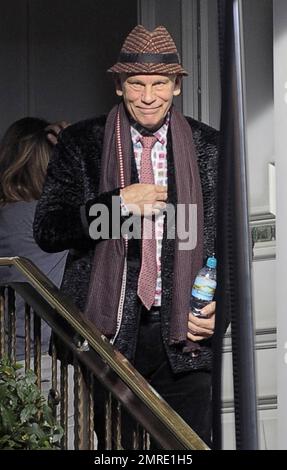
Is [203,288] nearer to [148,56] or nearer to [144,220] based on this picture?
[144,220]

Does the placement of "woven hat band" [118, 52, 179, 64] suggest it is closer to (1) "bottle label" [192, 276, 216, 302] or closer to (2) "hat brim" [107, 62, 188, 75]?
(2) "hat brim" [107, 62, 188, 75]

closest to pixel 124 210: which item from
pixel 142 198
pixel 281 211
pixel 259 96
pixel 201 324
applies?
pixel 142 198

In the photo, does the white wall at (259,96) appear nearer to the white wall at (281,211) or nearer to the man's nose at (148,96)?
the white wall at (281,211)

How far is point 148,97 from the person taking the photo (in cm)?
387

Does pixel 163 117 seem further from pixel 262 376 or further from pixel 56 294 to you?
pixel 262 376

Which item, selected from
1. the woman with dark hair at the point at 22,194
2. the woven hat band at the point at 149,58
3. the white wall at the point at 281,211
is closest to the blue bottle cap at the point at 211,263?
the woven hat band at the point at 149,58

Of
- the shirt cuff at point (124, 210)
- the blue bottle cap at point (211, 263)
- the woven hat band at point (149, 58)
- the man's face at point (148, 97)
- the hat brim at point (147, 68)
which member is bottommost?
the blue bottle cap at point (211, 263)

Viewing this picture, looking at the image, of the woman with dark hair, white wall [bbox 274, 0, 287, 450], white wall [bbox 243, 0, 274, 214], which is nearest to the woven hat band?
white wall [bbox 274, 0, 287, 450]

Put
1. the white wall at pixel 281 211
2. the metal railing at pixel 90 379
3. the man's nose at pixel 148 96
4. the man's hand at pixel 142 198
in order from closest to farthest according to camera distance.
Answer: the metal railing at pixel 90 379 → the man's hand at pixel 142 198 → the man's nose at pixel 148 96 → the white wall at pixel 281 211

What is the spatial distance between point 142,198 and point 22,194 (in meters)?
1.22

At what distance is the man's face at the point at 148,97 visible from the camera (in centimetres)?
389

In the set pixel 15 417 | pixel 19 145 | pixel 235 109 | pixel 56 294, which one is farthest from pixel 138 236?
pixel 235 109

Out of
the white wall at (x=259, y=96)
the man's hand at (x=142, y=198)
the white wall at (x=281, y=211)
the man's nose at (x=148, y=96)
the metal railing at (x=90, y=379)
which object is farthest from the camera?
the white wall at (x=259, y=96)

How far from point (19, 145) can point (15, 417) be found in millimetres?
1403
